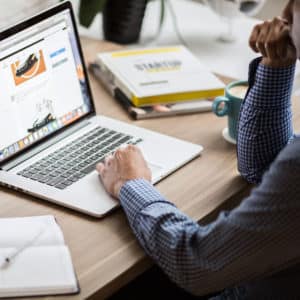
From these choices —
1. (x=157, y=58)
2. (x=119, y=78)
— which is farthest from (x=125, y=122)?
(x=157, y=58)

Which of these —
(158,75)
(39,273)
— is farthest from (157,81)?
(39,273)

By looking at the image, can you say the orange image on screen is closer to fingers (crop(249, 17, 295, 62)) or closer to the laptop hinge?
the laptop hinge

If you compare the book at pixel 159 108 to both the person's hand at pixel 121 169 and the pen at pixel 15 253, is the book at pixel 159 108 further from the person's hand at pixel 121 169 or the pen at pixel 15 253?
the pen at pixel 15 253

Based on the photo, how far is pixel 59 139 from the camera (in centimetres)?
159

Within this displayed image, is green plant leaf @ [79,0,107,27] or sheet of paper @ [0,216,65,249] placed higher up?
Answer: green plant leaf @ [79,0,107,27]

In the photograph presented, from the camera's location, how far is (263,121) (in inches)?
58.7

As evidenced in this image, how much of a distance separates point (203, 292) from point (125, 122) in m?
0.56

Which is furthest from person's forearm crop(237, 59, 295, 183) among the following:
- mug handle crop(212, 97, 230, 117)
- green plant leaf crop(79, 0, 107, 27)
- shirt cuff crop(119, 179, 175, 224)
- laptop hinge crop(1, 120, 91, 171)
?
green plant leaf crop(79, 0, 107, 27)

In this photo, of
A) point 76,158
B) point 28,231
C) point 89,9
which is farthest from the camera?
point 89,9

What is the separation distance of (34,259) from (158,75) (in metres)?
0.71

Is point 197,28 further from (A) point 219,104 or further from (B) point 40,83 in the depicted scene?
(B) point 40,83

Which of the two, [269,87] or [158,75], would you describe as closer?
[269,87]

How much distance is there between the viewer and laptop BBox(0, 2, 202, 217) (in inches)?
56.9

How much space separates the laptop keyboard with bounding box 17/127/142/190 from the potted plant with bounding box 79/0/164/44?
52 centimetres
